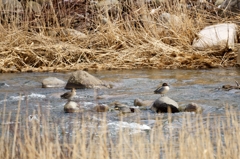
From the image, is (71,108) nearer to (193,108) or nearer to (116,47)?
(193,108)

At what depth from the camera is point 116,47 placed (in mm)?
10766

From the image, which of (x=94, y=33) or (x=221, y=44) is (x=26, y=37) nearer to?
(x=94, y=33)

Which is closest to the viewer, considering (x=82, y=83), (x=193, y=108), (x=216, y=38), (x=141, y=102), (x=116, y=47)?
(x=193, y=108)

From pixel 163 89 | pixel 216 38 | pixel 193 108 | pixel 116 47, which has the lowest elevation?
pixel 193 108

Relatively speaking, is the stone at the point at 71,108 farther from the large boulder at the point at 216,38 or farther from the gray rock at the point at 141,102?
the large boulder at the point at 216,38

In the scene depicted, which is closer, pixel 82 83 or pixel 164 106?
pixel 164 106

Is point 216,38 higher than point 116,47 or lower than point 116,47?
higher

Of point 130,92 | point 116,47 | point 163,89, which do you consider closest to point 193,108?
point 163,89

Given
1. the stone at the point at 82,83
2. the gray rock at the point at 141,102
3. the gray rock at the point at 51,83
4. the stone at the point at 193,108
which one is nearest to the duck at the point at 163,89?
the gray rock at the point at 141,102

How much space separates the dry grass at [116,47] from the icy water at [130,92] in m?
0.53

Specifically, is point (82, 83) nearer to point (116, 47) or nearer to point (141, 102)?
point (141, 102)

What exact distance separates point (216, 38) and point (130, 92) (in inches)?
128

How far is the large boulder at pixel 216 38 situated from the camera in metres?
10.3

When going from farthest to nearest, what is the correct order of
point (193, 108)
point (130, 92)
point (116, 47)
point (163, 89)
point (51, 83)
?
1. point (116, 47)
2. point (51, 83)
3. point (130, 92)
4. point (163, 89)
5. point (193, 108)
